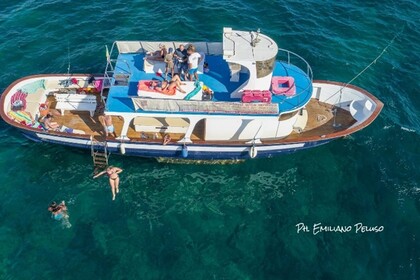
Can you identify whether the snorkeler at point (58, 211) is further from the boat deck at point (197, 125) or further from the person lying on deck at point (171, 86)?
the person lying on deck at point (171, 86)

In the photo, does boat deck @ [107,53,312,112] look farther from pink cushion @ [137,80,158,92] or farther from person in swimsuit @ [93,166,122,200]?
person in swimsuit @ [93,166,122,200]

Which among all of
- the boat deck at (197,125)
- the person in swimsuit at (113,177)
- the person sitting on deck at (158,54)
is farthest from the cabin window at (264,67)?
the person in swimsuit at (113,177)

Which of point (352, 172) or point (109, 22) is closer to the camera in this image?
point (352, 172)

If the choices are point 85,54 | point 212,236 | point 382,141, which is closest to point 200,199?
point 212,236

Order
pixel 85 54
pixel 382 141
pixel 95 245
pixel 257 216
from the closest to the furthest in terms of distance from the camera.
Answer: pixel 95 245, pixel 257 216, pixel 382 141, pixel 85 54

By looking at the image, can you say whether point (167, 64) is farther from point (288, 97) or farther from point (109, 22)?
point (109, 22)

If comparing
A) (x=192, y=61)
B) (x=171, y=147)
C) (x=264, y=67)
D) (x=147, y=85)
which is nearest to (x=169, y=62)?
(x=192, y=61)

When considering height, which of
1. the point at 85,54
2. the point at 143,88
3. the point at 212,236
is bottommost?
the point at 212,236
